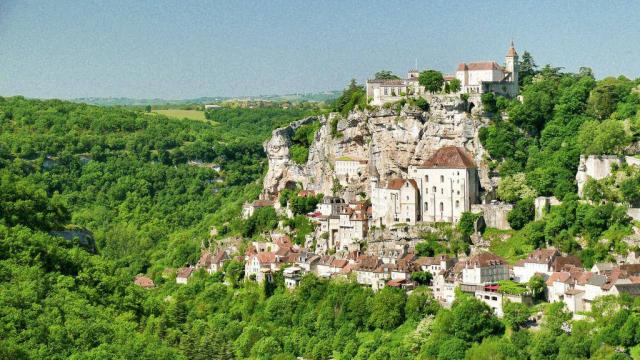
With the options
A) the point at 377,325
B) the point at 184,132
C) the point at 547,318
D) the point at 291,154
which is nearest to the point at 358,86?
the point at 291,154

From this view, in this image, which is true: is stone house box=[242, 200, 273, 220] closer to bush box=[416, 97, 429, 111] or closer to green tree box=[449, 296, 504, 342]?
bush box=[416, 97, 429, 111]

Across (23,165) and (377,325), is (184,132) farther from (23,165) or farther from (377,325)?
(377,325)

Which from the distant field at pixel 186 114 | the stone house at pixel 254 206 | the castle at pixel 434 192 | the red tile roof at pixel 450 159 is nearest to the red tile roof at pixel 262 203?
the stone house at pixel 254 206

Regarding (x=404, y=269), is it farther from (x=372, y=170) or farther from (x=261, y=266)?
(x=261, y=266)

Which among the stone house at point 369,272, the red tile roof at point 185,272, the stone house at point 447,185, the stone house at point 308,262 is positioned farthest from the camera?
the red tile roof at point 185,272

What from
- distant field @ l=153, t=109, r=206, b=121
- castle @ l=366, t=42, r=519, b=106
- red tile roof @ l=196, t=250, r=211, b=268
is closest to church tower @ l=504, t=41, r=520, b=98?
castle @ l=366, t=42, r=519, b=106

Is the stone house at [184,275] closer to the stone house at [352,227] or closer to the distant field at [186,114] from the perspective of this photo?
the stone house at [352,227]

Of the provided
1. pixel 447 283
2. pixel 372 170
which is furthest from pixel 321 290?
pixel 372 170
